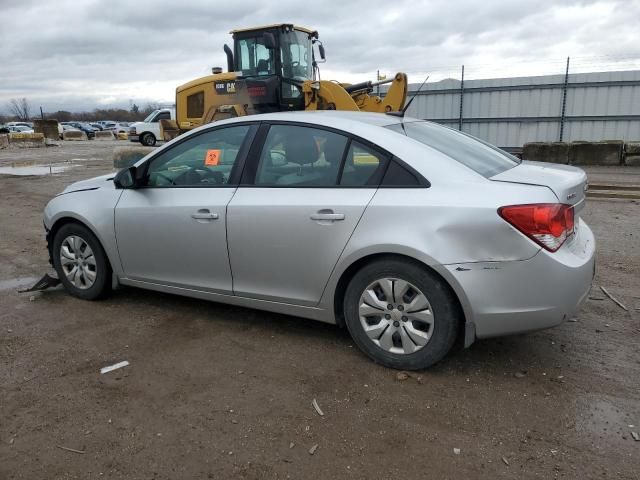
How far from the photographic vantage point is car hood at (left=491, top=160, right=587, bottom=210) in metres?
3.22

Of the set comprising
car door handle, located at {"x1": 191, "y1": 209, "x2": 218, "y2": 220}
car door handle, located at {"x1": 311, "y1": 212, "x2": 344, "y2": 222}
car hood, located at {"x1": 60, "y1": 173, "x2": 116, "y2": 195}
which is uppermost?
car hood, located at {"x1": 60, "y1": 173, "x2": 116, "y2": 195}

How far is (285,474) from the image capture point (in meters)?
2.55

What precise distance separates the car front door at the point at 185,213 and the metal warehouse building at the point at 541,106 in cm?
1656

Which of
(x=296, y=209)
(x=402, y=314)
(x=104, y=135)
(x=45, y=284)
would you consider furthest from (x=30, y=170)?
(x=104, y=135)

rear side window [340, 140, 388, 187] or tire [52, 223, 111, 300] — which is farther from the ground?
rear side window [340, 140, 388, 187]

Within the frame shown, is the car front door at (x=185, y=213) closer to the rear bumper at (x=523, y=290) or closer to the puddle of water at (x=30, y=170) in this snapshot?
the rear bumper at (x=523, y=290)

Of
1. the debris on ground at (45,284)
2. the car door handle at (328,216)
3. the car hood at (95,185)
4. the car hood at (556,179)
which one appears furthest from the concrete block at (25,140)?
the car hood at (556,179)

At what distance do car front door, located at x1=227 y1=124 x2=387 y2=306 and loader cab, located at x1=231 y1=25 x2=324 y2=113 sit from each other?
9.13 metres

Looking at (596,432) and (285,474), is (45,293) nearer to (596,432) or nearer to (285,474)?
(285,474)

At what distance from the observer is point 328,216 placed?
3.48 metres

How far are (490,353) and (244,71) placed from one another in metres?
11.0

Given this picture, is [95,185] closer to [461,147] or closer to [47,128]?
[461,147]

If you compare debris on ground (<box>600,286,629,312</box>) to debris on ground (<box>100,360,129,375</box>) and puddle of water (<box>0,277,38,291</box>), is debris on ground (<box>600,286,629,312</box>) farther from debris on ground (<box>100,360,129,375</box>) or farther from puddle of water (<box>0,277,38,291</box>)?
puddle of water (<box>0,277,38,291</box>)

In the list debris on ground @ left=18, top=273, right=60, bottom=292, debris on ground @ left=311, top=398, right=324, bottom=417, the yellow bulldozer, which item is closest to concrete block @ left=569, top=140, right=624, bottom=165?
the yellow bulldozer
